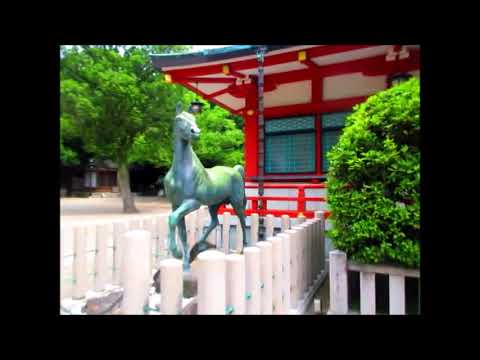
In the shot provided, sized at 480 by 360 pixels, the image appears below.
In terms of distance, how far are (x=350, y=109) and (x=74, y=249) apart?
232 inches

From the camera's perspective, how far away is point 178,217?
2.56 meters

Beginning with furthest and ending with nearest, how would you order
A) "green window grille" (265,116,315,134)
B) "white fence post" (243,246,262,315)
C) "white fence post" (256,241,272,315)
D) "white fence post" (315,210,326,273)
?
"green window grille" (265,116,315,134)
"white fence post" (315,210,326,273)
"white fence post" (256,241,272,315)
"white fence post" (243,246,262,315)

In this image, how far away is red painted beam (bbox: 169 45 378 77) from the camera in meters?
5.16

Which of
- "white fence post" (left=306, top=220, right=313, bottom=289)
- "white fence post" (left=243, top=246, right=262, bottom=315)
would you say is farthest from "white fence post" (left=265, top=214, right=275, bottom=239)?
"white fence post" (left=243, top=246, right=262, bottom=315)

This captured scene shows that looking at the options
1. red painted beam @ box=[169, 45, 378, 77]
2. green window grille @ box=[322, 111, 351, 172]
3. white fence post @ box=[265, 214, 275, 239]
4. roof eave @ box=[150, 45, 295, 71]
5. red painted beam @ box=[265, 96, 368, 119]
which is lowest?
white fence post @ box=[265, 214, 275, 239]

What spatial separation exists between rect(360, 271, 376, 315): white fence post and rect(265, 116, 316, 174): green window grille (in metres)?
4.77

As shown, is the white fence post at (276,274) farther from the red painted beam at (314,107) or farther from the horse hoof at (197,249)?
the red painted beam at (314,107)

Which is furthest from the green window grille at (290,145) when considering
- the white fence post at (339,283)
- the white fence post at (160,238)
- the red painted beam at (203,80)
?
the white fence post at (339,283)

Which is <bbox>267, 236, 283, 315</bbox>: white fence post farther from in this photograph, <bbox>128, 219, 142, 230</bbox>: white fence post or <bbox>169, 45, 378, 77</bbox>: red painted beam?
<bbox>169, 45, 378, 77</bbox>: red painted beam

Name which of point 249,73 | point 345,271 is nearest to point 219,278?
point 345,271

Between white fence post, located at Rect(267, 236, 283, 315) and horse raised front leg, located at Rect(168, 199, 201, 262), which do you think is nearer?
white fence post, located at Rect(267, 236, 283, 315)

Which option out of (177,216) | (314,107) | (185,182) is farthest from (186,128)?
(314,107)

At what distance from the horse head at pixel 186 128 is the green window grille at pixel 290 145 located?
16.4ft

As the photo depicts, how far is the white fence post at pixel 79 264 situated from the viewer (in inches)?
117
